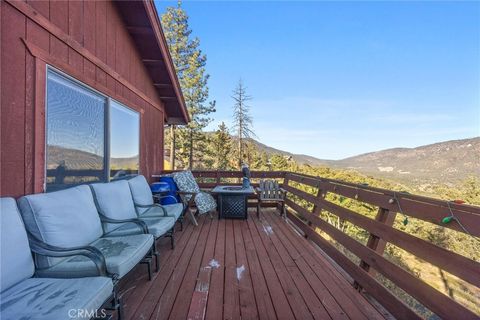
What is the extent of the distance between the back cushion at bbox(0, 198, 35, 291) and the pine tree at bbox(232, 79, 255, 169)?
14479mm

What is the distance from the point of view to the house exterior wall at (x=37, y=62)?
74.9 inches

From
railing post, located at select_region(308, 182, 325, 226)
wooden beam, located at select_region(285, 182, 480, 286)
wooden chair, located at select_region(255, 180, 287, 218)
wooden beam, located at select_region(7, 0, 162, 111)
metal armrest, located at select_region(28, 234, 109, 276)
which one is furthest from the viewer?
wooden chair, located at select_region(255, 180, 287, 218)

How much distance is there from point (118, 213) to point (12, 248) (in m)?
1.28

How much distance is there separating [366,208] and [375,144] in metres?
12.6

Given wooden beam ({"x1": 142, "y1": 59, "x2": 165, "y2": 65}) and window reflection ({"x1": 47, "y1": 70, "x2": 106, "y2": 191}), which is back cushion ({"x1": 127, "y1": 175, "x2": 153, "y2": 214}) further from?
wooden beam ({"x1": 142, "y1": 59, "x2": 165, "y2": 65})

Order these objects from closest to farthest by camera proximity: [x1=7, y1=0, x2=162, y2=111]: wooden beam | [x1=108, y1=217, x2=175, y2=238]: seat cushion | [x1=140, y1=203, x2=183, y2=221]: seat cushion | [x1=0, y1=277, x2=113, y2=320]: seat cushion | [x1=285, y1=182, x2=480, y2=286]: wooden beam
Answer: [x1=0, y1=277, x2=113, y2=320]: seat cushion
[x1=285, y1=182, x2=480, y2=286]: wooden beam
[x1=7, y1=0, x2=162, y2=111]: wooden beam
[x1=108, y1=217, x2=175, y2=238]: seat cushion
[x1=140, y1=203, x2=183, y2=221]: seat cushion

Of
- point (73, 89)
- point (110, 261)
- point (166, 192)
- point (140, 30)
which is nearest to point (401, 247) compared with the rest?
point (110, 261)

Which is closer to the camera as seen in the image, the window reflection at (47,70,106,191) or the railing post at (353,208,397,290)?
the railing post at (353,208,397,290)

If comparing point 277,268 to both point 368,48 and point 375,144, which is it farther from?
point 375,144

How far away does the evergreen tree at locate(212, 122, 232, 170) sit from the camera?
1703cm

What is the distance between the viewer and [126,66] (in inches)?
163

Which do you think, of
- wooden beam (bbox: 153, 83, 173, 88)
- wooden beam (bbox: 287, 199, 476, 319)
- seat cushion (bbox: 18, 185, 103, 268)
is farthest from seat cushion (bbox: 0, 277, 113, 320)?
wooden beam (bbox: 153, 83, 173, 88)

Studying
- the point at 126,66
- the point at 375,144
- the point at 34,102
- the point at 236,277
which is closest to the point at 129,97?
the point at 126,66

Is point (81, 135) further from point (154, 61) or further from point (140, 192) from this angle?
point (154, 61)
